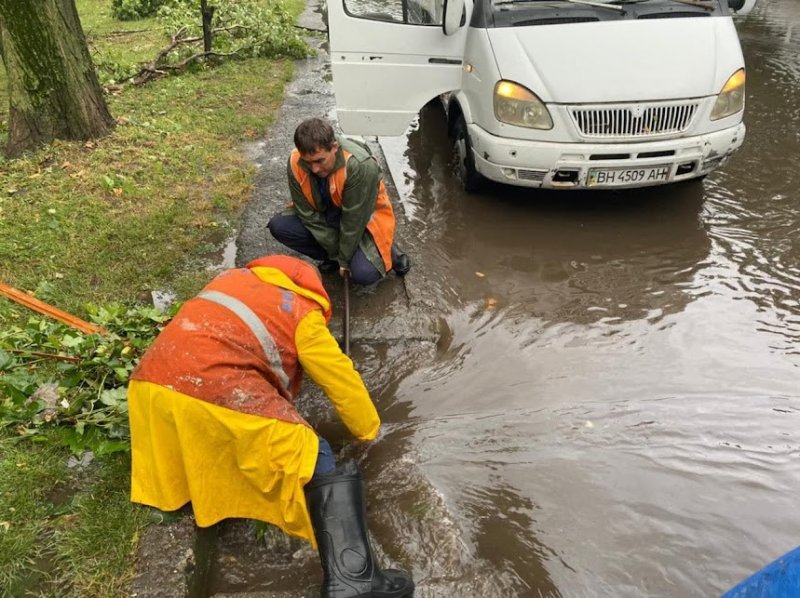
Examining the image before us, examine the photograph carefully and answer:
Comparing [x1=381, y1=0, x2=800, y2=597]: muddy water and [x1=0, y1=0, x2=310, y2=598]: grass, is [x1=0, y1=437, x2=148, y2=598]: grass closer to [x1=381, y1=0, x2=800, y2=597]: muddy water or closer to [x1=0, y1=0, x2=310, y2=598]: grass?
[x1=0, y1=0, x2=310, y2=598]: grass

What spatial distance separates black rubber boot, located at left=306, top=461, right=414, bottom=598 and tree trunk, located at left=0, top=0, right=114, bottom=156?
5.29m

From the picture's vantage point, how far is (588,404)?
3213 millimetres

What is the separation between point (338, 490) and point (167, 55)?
9.47m

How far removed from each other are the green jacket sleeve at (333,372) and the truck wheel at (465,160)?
10.2 ft

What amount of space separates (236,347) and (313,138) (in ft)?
4.70

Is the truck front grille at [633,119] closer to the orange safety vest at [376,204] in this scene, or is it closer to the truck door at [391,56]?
the truck door at [391,56]

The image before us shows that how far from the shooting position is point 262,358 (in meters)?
2.28

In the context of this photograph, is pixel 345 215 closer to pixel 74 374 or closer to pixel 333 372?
pixel 333 372

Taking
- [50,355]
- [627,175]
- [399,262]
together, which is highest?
[627,175]

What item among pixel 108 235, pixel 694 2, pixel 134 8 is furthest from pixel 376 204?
pixel 134 8

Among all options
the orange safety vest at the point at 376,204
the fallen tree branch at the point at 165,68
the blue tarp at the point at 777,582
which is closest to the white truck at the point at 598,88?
the orange safety vest at the point at 376,204

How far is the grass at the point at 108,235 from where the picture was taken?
234 cm

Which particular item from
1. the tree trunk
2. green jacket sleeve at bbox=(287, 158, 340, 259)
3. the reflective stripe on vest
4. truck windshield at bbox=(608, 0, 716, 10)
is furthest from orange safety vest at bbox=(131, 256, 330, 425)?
the tree trunk

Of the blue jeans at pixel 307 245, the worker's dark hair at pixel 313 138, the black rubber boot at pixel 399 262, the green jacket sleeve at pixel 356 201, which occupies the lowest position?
the black rubber boot at pixel 399 262
